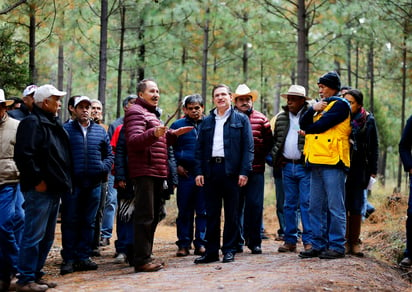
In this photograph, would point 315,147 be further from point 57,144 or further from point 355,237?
point 57,144

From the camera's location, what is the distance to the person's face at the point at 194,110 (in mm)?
8281

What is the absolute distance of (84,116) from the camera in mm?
7273

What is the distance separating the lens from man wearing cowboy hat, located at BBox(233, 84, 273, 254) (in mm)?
7781

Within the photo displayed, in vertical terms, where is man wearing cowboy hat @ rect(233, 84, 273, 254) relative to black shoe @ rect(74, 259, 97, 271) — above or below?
above

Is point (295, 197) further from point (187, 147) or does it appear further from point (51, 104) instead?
point (51, 104)

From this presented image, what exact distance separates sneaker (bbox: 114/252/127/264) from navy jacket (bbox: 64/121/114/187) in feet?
3.99

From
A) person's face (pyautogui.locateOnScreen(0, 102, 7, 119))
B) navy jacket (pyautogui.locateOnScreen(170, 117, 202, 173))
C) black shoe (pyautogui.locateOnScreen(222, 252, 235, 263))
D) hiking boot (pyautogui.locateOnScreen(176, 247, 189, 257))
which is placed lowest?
hiking boot (pyautogui.locateOnScreen(176, 247, 189, 257))

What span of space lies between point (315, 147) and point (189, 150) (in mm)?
2170

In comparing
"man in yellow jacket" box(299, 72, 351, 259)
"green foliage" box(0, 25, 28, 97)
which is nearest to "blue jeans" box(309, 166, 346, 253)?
"man in yellow jacket" box(299, 72, 351, 259)

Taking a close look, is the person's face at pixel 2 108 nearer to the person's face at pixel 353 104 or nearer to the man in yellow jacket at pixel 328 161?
the man in yellow jacket at pixel 328 161

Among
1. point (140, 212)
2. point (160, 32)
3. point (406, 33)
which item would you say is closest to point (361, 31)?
point (406, 33)

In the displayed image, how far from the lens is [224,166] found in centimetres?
677

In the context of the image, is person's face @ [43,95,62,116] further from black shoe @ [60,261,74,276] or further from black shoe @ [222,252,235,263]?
black shoe @ [222,252,235,263]

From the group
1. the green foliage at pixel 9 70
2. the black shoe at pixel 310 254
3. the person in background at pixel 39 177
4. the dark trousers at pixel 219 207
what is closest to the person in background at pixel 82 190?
the person in background at pixel 39 177
